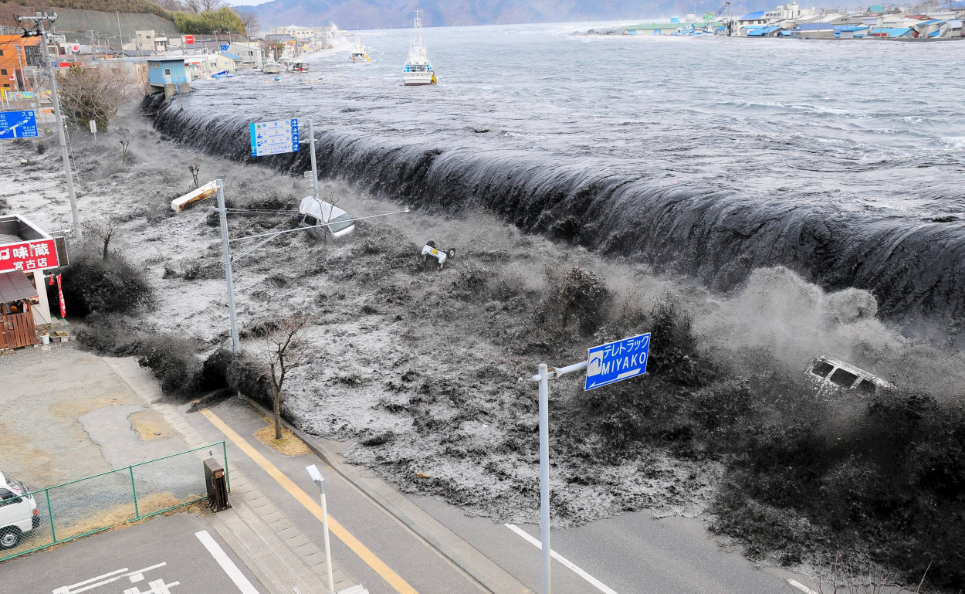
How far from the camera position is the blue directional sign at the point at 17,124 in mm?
30922

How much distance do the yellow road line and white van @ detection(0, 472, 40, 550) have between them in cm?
512

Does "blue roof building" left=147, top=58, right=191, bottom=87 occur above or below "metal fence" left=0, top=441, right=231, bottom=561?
above

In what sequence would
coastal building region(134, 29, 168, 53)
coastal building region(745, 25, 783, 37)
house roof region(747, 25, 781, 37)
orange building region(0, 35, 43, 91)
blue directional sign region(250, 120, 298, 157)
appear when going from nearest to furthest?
1. blue directional sign region(250, 120, 298, 157)
2. orange building region(0, 35, 43, 91)
3. coastal building region(134, 29, 168, 53)
4. coastal building region(745, 25, 783, 37)
5. house roof region(747, 25, 781, 37)

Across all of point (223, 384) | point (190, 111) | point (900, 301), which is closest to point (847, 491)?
point (900, 301)

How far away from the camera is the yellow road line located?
14.9 metres

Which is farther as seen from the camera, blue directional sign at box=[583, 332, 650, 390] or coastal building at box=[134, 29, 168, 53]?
coastal building at box=[134, 29, 168, 53]

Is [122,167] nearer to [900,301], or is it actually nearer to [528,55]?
[900,301]

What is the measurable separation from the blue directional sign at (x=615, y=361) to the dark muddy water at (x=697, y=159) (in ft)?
53.5

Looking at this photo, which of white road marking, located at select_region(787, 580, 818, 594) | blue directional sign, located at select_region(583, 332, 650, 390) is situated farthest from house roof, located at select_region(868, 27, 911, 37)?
blue directional sign, located at select_region(583, 332, 650, 390)

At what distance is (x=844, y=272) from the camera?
87.1 feet

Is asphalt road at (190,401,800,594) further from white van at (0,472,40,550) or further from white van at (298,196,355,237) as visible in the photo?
white van at (298,196,355,237)

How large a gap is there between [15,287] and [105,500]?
13.0m

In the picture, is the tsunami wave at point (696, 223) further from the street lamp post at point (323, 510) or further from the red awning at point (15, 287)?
the red awning at point (15, 287)

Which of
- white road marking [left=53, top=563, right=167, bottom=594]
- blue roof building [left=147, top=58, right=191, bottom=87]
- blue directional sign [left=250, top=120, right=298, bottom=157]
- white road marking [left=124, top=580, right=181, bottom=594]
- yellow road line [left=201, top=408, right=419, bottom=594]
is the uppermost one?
blue roof building [left=147, top=58, right=191, bottom=87]
